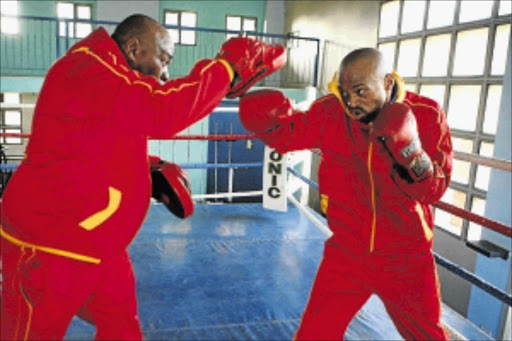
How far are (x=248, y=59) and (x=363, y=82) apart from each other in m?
0.32

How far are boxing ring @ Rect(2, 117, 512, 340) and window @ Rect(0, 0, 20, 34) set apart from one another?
7746 mm

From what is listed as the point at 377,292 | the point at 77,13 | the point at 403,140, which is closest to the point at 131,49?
the point at 403,140

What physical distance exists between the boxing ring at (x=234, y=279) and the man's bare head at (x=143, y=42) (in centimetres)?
127

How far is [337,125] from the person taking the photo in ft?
4.45

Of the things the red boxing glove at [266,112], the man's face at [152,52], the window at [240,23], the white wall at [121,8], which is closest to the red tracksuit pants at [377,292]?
the red boxing glove at [266,112]

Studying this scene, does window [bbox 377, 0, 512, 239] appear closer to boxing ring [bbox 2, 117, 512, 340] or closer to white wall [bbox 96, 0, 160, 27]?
boxing ring [bbox 2, 117, 512, 340]

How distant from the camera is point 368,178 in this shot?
1287 millimetres

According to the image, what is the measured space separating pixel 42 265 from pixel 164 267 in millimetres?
1620

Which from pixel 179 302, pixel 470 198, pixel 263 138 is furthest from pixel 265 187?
pixel 263 138

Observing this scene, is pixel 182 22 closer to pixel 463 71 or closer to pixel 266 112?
pixel 463 71

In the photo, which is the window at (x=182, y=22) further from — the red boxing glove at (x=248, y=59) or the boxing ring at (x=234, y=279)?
the red boxing glove at (x=248, y=59)

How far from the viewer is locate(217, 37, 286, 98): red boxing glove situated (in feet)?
3.76

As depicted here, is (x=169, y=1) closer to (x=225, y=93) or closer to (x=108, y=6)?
(x=108, y=6)

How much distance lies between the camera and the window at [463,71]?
3957mm
